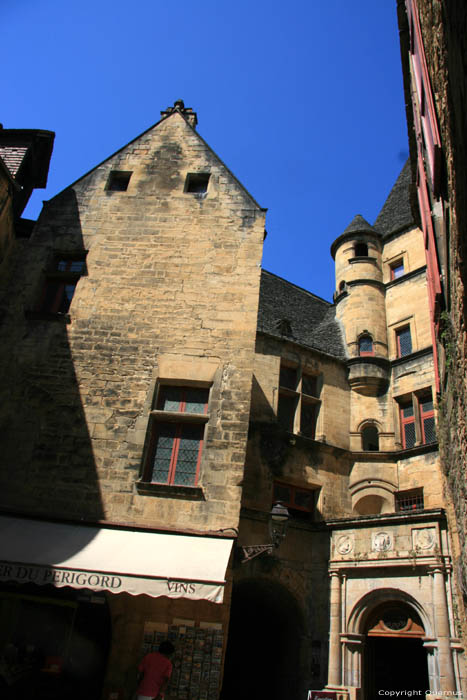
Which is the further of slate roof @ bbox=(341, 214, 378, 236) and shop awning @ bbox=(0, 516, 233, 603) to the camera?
slate roof @ bbox=(341, 214, 378, 236)

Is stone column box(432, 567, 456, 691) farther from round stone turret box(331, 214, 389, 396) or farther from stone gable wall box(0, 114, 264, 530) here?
round stone turret box(331, 214, 389, 396)

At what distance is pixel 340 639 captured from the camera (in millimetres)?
9094

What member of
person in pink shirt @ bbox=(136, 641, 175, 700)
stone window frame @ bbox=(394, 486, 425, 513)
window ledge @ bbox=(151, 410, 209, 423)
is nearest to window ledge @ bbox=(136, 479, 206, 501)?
window ledge @ bbox=(151, 410, 209, 423)

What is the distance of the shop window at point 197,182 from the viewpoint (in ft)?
33.2

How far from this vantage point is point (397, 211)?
55.3 ft

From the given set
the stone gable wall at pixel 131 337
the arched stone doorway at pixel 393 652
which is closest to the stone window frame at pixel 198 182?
the stone gable wall at pixel 131 337

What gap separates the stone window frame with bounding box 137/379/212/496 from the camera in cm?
694

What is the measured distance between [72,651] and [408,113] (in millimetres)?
10337

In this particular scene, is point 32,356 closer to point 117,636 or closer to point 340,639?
point 117,636

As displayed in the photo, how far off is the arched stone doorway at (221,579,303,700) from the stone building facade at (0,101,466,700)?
51mm

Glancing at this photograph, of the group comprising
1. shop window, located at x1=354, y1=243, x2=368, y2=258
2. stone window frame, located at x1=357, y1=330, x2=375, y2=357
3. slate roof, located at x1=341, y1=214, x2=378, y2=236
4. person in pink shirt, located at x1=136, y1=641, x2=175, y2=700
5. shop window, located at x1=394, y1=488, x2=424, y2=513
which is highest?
slate roof, located at x1=341, y1=214, x2=378, y2=236

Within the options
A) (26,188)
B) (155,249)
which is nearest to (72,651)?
(155,249)

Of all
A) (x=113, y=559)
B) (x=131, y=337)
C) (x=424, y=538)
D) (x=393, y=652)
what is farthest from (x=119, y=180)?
(x=393, y=652)

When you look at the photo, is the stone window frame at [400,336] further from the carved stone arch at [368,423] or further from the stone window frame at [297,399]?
the stone window frame at [297,399]
